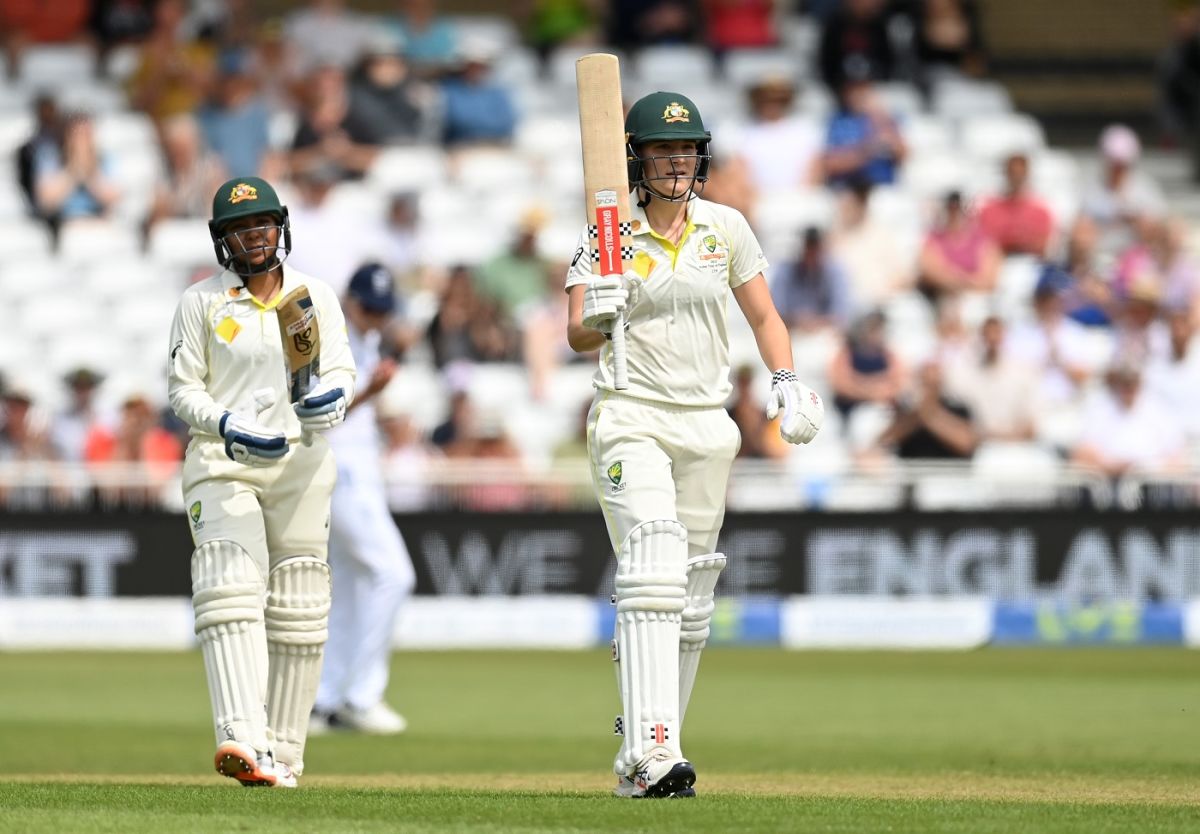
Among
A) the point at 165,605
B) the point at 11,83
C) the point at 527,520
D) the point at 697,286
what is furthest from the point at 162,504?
the point at 697,286

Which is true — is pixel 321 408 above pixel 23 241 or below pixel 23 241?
below

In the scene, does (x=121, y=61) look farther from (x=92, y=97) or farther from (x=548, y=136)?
Result: (x=548, y=136)

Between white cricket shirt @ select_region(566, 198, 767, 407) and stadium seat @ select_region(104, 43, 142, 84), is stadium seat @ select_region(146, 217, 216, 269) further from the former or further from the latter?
white cricket shirt @ select_region(566, 198, 767, 407)

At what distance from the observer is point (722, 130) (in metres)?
16.0

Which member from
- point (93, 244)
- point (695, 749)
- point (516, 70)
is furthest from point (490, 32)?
point (695, 749)

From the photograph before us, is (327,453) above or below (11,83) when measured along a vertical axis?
below

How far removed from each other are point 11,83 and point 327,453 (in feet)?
35.7

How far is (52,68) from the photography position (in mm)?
16516

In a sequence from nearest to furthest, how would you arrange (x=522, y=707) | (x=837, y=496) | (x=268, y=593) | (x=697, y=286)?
(x=697, y=286), (x=268, y=593), (x=522, y=707), (x=837, y=496)

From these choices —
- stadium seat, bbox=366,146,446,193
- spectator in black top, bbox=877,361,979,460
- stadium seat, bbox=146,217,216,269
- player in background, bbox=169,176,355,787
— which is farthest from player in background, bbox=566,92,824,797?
stadium seat, bbox=366,146,446,193

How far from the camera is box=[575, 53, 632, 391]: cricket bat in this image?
6008 mm

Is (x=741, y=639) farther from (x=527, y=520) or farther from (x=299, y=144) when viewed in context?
(x=299, y=144)

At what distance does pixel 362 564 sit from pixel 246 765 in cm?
272

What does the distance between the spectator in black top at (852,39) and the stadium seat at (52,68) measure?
5471 millimetres
